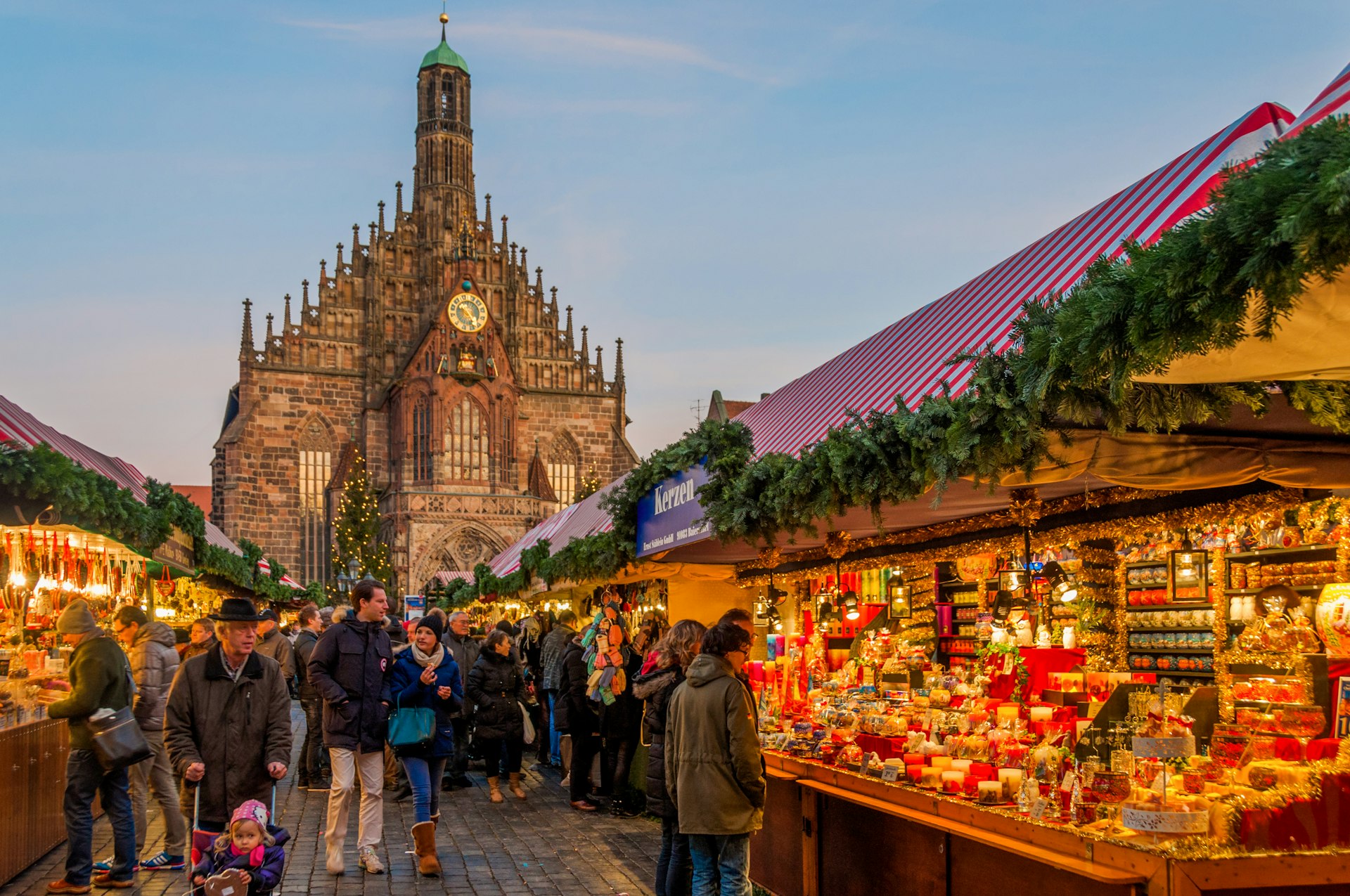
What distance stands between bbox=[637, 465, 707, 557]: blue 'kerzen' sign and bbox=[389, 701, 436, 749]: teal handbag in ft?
6.44

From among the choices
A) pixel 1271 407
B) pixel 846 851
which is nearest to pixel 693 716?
pixel 846 851

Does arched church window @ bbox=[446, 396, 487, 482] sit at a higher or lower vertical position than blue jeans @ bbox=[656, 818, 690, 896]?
higher

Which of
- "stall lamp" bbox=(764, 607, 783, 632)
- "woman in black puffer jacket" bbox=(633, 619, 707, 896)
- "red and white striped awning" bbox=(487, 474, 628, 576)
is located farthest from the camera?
"red and white striped awning" bbox=(487, 474, 628, 576)

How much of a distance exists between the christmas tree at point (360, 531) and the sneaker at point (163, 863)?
1417 inches

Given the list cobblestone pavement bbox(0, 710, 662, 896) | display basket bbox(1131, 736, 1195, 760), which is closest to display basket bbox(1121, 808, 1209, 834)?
display basket bbox(1131, 736, 1195, 760)

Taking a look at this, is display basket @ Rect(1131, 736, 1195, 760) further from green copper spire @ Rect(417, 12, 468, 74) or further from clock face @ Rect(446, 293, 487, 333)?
green copper spire @ Rect(417, 12, 468, 74)

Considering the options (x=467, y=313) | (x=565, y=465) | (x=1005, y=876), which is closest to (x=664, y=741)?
(x=1005, y=876)

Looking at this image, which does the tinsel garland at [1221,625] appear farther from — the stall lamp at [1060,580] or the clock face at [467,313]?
the clock face at [467,313]

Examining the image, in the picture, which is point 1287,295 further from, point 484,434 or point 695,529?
point 484,434

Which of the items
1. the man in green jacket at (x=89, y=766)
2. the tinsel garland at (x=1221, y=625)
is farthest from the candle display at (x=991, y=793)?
the man in green jacket at (x=89, y=766)

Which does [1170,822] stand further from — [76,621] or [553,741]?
[553,741]

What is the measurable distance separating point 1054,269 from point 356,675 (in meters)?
4.66

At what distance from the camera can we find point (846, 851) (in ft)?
20.2

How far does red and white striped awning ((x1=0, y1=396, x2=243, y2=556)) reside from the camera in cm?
797
